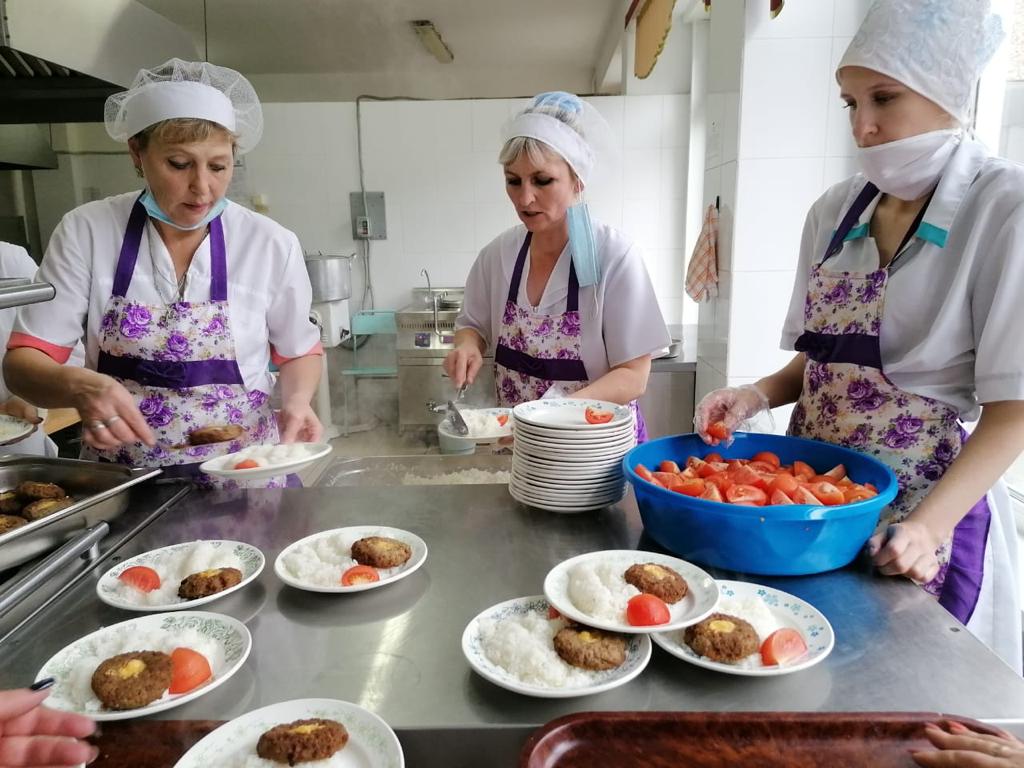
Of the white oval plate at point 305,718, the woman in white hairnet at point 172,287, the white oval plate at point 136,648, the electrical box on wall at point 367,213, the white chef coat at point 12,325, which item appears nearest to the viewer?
the white oval plate at point 305,718

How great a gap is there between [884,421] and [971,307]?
276 millimetres

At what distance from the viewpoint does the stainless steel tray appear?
2162 mm

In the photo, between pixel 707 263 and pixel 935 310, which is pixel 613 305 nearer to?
pixel 935 310

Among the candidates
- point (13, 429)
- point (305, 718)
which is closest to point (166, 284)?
point (13, 429)

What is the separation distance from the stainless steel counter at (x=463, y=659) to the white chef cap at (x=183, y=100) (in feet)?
3.36

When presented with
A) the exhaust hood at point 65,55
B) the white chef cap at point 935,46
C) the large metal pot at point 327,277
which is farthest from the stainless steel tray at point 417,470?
the large metal pot at point 327,277

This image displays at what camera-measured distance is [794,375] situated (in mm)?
1807

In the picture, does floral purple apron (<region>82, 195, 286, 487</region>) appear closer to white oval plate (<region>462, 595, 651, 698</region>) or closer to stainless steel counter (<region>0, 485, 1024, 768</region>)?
stainless steel counter (<region>0, 485, 1024, 768</region>)

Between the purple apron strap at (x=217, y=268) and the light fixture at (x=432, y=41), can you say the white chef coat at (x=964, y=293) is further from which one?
the light fixture at (x=432, y=41)

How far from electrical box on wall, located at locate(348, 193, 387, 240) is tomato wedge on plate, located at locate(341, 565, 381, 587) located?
4883 millimetres

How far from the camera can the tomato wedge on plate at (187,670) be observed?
920mm

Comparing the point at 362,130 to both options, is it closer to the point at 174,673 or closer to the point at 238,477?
the point at 238,477

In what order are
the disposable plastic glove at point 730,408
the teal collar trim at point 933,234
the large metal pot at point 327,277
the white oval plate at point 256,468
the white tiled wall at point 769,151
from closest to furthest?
the teal collar trim at point 933,234 < the white oval plate at point 256,468 < the disposable plastic glove at point 730,408 < the white tiled wall at point 769,151 < the large metal pot at point 327,277

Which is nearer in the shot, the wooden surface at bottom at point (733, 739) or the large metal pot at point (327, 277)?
the wooden surface at bottom at point (733, 739)
